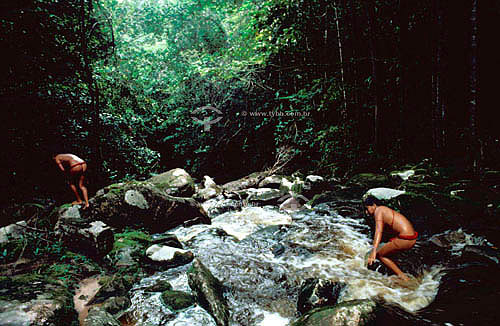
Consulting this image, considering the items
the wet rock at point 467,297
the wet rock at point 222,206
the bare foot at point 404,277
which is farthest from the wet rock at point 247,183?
the wet rock at point 467,297

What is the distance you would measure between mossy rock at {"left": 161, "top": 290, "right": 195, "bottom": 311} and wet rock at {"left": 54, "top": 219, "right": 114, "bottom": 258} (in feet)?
6.34

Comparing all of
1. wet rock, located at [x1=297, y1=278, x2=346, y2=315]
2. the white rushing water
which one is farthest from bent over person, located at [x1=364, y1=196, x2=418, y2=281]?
wet rock, located at [x1=297, y1=278, x2=346, y2=315]

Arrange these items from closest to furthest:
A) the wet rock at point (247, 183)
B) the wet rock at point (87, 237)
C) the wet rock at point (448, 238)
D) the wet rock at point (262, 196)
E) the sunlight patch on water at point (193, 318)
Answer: the sunlight patch on water at point (193, 318) → the wet rock at point (448, 238) → the wet rock at point (87, 237) → the wet rock at point (262, 196) → the wet rock at point (247, 183)

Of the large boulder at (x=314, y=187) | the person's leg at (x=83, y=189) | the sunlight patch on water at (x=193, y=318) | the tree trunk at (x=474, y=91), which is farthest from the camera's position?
the large boulder at (x=314, y=187)

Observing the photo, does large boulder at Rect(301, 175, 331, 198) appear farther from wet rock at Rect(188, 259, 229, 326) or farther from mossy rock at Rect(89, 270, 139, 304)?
mossy rock at Rect(89, 270, 139, 304)

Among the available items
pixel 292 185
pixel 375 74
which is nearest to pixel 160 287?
pixel 292 185

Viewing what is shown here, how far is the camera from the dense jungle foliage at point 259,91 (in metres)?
5.85

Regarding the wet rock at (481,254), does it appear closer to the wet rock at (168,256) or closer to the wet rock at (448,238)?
the wet rock at (448,238)

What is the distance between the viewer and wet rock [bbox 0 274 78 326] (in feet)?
8.28

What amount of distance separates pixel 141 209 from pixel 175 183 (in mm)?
2800

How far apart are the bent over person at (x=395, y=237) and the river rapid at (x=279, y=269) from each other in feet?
0.83

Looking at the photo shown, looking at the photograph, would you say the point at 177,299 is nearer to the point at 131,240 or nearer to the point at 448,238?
the point at 131,240

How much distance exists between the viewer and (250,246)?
5164mm

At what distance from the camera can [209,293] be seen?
10.7 feet
